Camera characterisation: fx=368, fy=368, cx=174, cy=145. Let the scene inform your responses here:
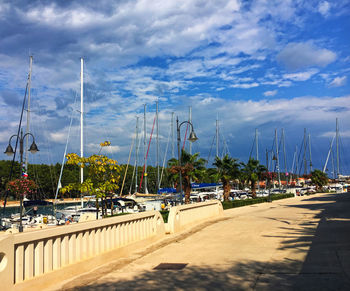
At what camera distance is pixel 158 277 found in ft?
26.9

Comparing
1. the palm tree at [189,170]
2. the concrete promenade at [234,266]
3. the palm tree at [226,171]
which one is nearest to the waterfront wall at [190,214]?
the concrete promenade at [234,266]

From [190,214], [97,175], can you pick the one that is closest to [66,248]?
[190,214]

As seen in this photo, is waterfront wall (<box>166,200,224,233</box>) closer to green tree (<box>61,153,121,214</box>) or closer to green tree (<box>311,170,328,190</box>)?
green tree (<box>61,153,121,214</box>)

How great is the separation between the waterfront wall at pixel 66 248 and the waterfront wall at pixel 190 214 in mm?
2397

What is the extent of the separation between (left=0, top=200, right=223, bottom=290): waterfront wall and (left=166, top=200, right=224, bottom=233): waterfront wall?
240 cm

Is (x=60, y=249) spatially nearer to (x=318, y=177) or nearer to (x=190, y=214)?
(x=190, y=214)

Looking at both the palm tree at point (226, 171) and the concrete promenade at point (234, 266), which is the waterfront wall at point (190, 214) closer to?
the concrete promenade at point (234, 266)

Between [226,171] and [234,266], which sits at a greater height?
[226,171]

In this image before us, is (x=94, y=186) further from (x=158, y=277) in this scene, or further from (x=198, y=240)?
(x=158, y=277)

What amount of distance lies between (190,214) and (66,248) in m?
11.1

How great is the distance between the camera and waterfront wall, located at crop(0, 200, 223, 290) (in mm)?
6297

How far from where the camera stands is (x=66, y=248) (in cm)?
795

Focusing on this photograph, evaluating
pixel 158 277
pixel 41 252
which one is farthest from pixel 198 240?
pixel 41 252

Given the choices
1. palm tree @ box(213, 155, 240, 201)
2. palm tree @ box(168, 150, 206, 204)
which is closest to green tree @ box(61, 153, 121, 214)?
palm tree @ box(168, 150, 206, 204)
